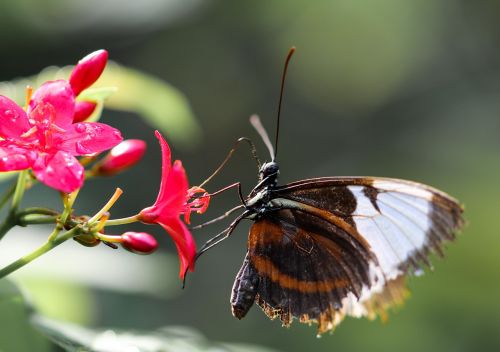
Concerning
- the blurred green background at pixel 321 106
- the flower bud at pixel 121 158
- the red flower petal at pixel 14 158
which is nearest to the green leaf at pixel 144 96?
the flower bud at pixel 121 158

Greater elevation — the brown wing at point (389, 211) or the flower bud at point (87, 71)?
the flower bud at point (87, 71)

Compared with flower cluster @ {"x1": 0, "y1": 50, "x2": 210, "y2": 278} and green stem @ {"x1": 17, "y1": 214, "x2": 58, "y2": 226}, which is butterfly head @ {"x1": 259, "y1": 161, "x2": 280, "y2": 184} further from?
green stem @ {"x1": 17, "y1": 214, "x2": 58, "y2": 226}

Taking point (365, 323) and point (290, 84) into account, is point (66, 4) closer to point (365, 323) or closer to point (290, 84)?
point (290, 84)

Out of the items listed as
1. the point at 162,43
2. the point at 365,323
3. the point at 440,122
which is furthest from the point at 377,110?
the point at 365,323

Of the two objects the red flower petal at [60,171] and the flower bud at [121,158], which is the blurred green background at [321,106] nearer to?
the flower bud at [121,158]

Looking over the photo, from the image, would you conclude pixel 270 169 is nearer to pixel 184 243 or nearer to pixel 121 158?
pixel 121 158

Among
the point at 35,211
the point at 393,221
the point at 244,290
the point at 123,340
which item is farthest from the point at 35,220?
the point at 393,221
